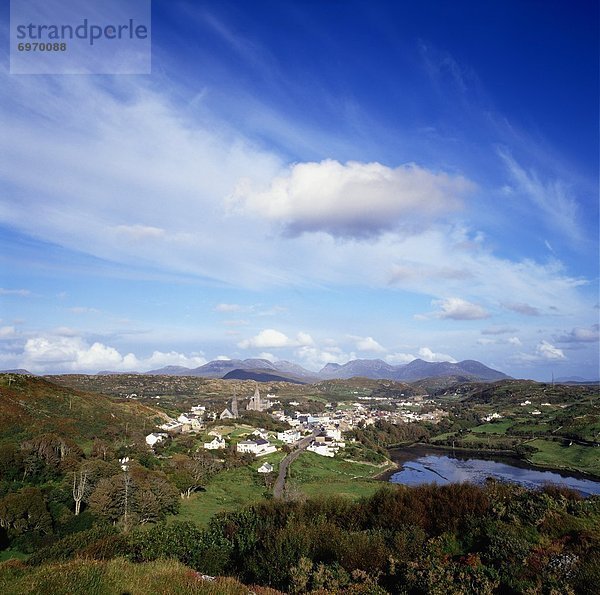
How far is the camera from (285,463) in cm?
6009

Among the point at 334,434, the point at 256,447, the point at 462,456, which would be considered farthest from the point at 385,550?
the point at 462,456

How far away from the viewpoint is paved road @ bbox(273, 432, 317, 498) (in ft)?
151

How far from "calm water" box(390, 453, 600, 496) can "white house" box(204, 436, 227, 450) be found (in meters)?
24.1

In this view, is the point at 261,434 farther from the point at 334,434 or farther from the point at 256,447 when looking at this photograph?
the point at 334,434

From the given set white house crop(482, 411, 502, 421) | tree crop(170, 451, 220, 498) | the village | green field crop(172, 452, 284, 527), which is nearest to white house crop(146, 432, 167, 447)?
the village

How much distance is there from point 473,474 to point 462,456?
63.2 feet

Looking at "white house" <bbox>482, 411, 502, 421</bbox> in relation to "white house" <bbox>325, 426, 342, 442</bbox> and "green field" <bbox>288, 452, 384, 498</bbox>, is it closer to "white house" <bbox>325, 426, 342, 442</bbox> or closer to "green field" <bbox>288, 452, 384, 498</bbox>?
"white house" <bbox>325, 426, 342, 442</bbox>

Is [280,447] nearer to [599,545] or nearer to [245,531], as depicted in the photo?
[245,531]

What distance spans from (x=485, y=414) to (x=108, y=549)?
131m

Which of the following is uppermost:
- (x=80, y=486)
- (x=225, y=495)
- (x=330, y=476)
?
(x=80, y=486)

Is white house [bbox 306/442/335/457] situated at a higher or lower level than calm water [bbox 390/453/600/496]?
higher

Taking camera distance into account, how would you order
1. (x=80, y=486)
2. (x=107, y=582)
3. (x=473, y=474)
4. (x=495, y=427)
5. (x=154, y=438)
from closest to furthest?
1. (x=107, y=582)
2. (x=80, y=486)
3. (x=154, y=438)
4. (x=473, y=474)
5. (x=495, y=427)

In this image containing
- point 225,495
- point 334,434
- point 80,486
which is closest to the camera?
point 80,486

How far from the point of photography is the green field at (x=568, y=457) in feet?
222
